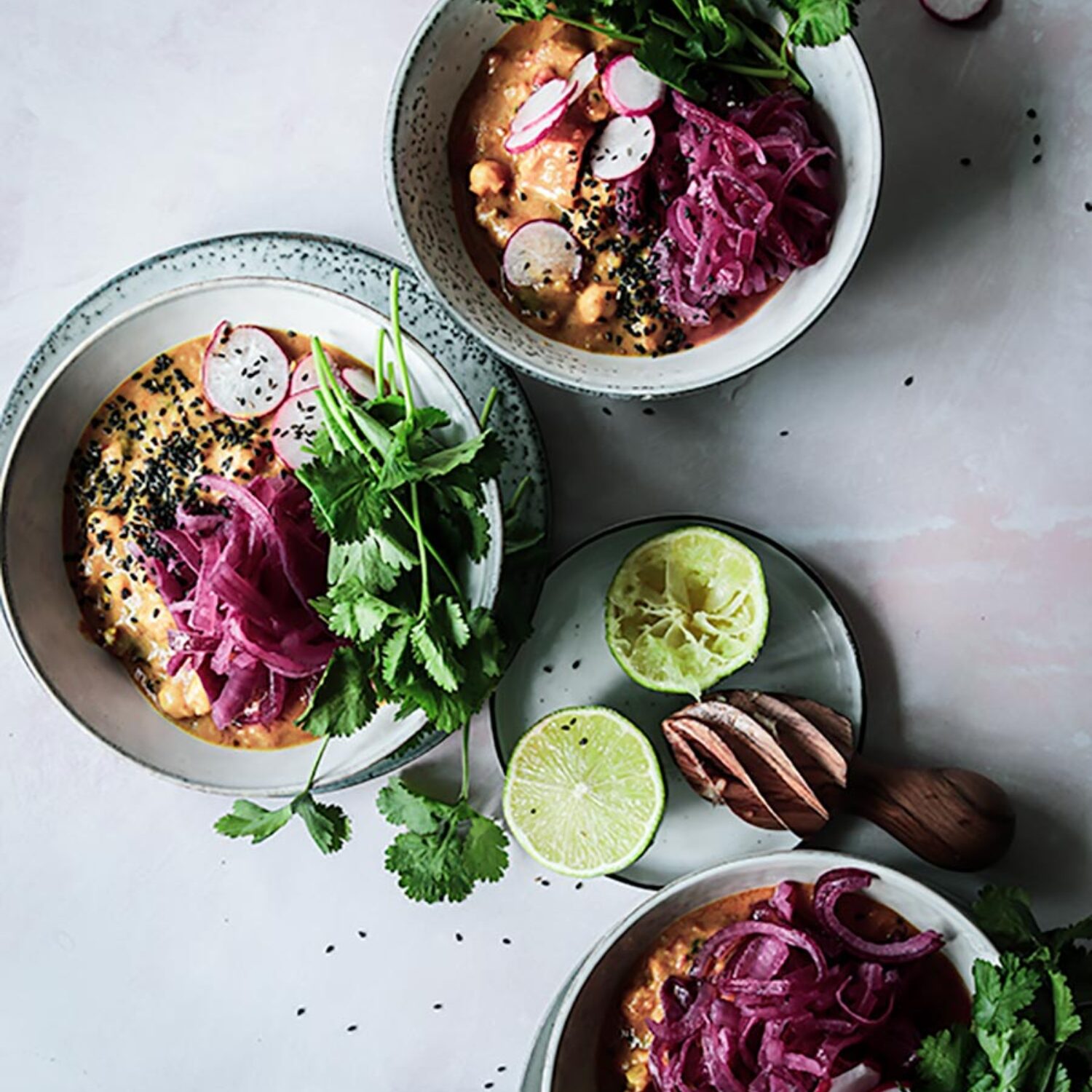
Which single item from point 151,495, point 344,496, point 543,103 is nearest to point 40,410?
point 151,495

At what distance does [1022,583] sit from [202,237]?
1703 mm

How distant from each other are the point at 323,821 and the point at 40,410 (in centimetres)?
87

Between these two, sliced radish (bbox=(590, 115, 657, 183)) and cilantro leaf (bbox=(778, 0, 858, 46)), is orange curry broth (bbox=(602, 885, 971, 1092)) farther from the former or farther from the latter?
cilantro leaf (bbox=(778, 0, 858, 46))

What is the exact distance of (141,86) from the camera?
2633 mm

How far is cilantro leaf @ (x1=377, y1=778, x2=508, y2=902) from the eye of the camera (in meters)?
2.42

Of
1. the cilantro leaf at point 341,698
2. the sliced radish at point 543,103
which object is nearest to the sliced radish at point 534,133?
the sliced radish at point 543,103

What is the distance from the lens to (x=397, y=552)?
2.04 m

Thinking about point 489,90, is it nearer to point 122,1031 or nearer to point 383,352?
point 383,352

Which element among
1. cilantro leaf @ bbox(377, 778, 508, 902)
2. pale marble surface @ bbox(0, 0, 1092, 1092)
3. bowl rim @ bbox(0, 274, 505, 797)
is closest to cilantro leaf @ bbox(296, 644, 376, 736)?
bowl rim @ bbox(0, 274, 505, 797)

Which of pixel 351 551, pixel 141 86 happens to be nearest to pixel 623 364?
pixel 351 551

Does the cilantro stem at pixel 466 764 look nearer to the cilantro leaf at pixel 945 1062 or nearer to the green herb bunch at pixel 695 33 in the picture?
the cilantro leaf at pixel 945 1062

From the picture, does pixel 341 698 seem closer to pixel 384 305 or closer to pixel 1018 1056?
pixel 384 305

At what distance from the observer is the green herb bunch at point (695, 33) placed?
7.05 feet

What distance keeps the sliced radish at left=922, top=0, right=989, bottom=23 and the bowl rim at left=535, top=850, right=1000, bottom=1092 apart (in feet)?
4.95
